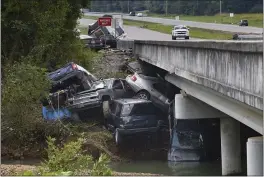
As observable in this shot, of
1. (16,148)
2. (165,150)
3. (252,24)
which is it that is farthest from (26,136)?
(252,24)

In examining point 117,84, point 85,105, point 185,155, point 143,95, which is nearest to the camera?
point 185,155

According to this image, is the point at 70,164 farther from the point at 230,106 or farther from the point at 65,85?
the point at 65,85

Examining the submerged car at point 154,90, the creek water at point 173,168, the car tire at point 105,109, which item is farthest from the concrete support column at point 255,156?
the car tire at point 105,109

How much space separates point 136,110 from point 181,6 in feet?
303

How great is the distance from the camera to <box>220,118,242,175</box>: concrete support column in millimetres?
19719

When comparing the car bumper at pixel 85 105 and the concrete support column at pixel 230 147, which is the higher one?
the car bumper at pixel 85 105

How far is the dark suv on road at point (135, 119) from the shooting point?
22750mm

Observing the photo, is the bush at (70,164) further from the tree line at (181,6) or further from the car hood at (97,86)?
the tree line at (181,6)

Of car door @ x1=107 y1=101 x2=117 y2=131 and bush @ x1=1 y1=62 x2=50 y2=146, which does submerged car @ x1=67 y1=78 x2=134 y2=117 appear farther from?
bush @ x1=1 y1=62 x2=50 y2=146

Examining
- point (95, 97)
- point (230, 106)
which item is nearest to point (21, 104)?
point (95, 97)

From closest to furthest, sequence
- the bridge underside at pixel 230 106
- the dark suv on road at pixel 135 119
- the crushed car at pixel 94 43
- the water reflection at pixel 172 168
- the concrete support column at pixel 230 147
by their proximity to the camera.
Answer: the bridge underside at pixel 230 106
the concrete support column at pixel 230 147
the water reflection at pixel 172 168
the dark suv on road at pixel 135 119
the crushed car at pixel 94 43

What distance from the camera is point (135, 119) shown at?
22.7 meters

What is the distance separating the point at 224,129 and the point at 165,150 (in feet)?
11.8

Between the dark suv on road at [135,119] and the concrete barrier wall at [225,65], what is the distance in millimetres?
2088
